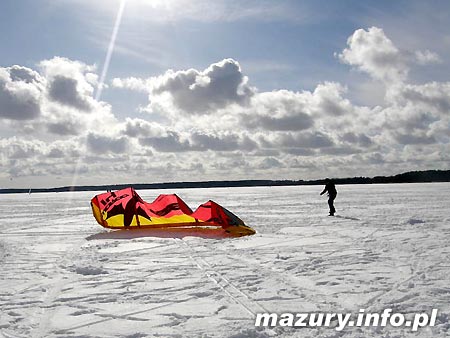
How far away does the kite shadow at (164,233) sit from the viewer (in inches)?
464

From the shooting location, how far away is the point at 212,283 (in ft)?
20.6

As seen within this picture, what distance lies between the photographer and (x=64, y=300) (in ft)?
18.0

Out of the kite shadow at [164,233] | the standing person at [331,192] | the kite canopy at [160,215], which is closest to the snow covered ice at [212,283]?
the kite shadow at [164,233]

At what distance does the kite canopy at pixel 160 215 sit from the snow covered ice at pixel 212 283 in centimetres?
155

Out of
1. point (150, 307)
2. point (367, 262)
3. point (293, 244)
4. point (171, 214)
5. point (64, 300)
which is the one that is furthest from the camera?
point (171, 214)

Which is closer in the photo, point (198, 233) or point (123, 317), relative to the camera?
point (123, 317)

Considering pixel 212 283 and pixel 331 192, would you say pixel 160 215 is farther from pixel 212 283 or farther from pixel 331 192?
pixel 331 192

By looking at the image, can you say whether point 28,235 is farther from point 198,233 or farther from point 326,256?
point 326,256

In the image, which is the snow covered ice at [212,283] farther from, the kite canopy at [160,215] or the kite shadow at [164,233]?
the kite canopy at [160,215]

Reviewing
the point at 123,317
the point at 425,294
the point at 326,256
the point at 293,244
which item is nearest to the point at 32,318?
the point at 123,317

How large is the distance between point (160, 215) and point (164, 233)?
0.93 m

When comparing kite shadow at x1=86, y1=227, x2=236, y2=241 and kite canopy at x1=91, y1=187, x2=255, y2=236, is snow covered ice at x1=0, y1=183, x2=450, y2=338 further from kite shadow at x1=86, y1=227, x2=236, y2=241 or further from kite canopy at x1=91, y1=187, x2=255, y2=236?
kite canopy at x1=91, y1=187, x2=255, y2=236

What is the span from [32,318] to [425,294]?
487cm

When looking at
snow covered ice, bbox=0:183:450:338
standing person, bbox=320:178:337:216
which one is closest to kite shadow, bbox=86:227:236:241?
snow covered ice, bbox=0:183:450:338
